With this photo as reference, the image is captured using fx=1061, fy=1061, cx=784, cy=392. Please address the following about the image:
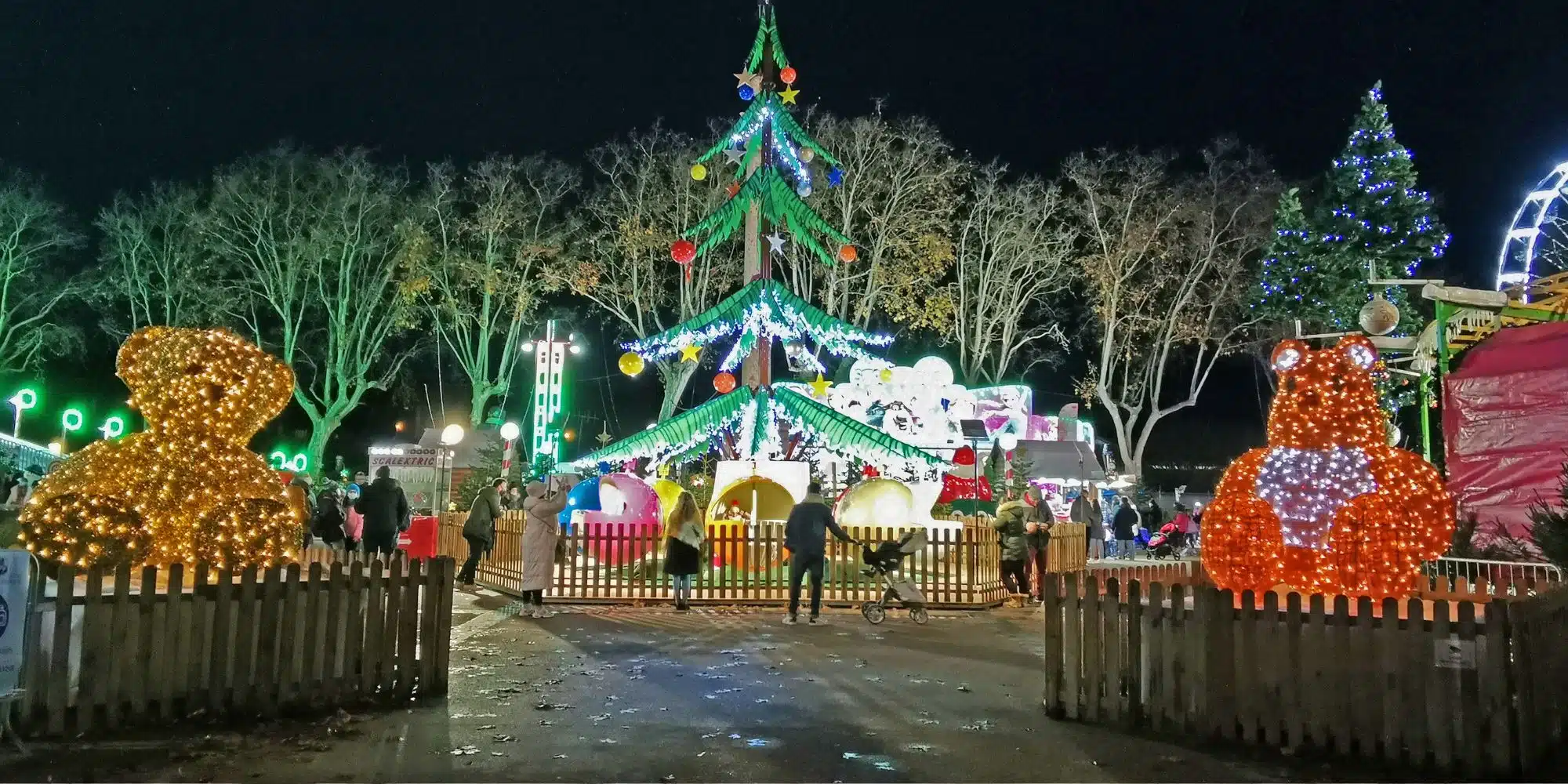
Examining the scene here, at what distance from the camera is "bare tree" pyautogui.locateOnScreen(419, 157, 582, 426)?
34094 mm

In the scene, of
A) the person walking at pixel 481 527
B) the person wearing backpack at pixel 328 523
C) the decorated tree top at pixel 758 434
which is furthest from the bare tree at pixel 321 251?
the person walking at pixel 481 527

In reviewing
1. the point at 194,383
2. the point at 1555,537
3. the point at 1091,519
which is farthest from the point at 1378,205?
the point at 194,383

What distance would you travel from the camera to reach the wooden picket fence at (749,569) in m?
13.5

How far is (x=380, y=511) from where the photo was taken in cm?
1355

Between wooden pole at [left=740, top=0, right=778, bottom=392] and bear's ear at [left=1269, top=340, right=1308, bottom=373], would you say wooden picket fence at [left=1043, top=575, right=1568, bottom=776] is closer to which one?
bear's ear at [left=1269, top=340, right=1308, bottom=373]

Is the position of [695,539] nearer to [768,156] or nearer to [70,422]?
[768,156]

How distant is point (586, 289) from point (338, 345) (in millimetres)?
8607

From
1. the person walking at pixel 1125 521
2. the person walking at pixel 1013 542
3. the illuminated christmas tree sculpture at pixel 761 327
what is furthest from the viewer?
the person walking at pixel 1125 521

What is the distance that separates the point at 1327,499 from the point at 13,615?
A: 8.57 meters

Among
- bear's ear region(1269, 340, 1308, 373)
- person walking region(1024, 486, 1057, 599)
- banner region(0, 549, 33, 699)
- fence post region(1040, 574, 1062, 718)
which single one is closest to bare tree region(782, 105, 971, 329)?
person walking region(1024, 486, 1057, 599)

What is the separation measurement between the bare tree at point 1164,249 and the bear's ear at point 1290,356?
26.1 metres

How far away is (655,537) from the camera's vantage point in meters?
13.6

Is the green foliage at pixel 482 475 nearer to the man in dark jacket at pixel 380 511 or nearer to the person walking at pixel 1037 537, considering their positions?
the man in dark jacket at pixel 380 511

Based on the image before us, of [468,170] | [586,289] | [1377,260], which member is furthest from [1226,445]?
[468,170]
